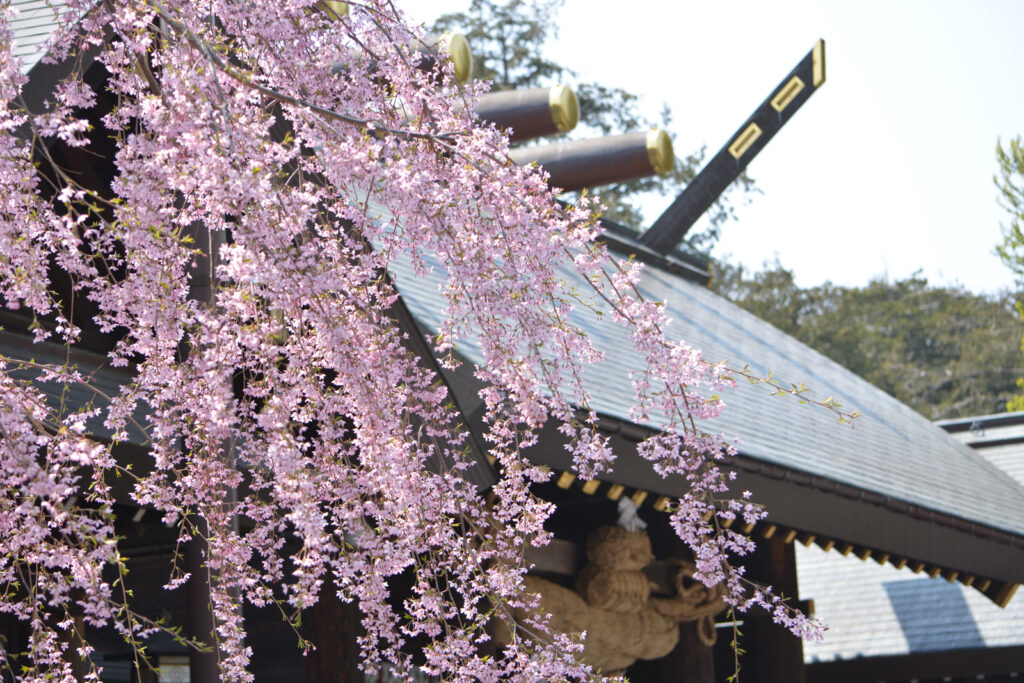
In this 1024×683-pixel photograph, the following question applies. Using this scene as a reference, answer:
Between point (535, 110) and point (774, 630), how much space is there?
3883 millimetres

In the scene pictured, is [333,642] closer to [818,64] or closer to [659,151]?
[659,151]

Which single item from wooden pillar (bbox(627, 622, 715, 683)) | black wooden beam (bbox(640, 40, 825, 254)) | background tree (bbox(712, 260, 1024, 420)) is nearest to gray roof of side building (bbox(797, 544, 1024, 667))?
wooden pillar (bbox(627, 622, 715, 683))

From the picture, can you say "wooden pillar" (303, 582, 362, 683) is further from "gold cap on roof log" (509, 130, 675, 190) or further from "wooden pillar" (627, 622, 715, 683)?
"gold cap on roof log" (509, 130, 675, 190)

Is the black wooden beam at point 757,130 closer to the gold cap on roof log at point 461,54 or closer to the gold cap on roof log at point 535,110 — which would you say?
the gold cap on roof log at point 535,110

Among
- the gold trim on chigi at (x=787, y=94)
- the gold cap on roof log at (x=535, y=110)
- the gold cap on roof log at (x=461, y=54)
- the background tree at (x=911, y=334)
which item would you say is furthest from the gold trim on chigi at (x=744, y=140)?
the background tree at (x=911, y=334)

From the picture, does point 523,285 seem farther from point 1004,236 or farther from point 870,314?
point 870,314

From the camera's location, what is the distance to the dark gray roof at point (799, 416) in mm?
5531

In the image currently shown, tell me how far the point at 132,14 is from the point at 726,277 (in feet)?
91.9

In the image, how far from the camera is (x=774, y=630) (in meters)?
7.68

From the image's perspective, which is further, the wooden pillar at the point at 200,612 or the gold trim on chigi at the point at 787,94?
the gold trim on chigi at the point at 787,94

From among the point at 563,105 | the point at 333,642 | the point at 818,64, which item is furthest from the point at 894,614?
the point at 333,642

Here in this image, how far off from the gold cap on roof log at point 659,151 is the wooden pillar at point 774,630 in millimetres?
2983

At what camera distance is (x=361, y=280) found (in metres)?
3.12

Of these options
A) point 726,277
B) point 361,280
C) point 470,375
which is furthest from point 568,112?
point 726,277
